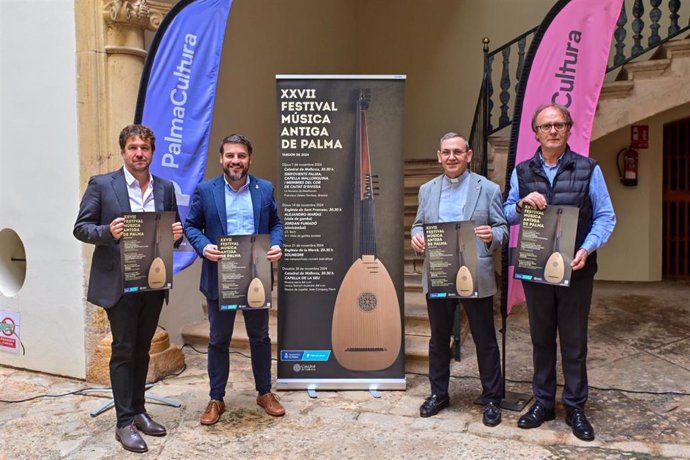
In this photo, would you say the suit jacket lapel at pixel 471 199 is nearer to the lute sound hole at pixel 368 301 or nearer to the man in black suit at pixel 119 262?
the lute sound hole at pixel 368 301

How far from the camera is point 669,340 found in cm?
511

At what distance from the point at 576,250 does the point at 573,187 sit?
32cm

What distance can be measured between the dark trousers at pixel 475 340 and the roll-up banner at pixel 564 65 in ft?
1.28

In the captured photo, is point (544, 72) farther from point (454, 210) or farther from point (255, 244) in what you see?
point (255, 244)

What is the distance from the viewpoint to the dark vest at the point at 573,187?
3.13 meters

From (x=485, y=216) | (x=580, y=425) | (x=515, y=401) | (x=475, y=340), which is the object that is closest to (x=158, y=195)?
(x=485, y=216)

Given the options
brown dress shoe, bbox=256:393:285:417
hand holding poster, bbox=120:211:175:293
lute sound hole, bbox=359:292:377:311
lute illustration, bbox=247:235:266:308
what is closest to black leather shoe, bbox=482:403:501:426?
lute sound hole, bbox=359:292:377:311

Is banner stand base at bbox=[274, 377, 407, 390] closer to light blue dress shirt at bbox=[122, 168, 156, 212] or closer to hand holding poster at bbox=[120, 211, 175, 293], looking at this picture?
hand holding poster at bbox=[120, 211, 175, 293]

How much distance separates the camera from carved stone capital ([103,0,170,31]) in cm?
396

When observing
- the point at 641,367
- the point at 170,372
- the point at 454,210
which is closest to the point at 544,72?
the point at 454,210

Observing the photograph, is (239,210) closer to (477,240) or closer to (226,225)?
(226,225)

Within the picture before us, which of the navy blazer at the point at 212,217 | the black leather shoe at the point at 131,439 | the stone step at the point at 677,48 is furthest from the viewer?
the stone step at the point at 677,48

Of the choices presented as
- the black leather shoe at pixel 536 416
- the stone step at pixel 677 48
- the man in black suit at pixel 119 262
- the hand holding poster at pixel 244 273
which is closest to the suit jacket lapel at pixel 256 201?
the hand holding poster at pixel 244 273

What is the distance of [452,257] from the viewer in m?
3.29
